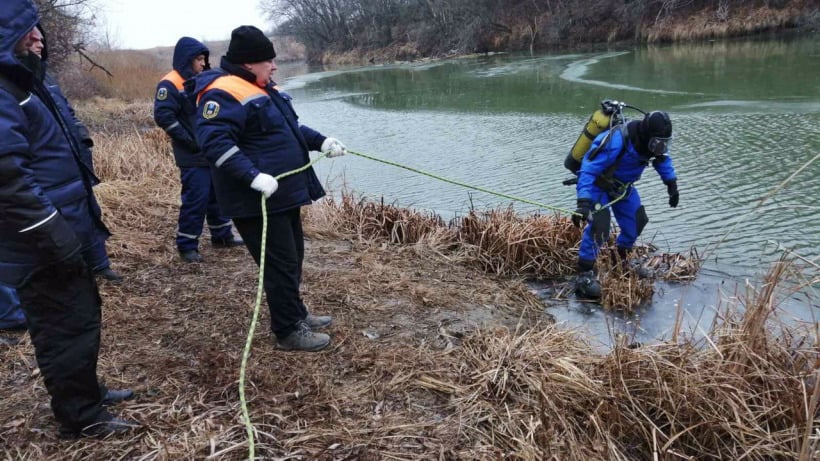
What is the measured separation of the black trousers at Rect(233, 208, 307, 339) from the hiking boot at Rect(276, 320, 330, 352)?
0.10 feet

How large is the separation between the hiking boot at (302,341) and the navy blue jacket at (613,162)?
2.55m

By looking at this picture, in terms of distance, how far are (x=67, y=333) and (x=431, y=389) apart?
5.55 ft

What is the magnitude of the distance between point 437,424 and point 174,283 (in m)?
2.67

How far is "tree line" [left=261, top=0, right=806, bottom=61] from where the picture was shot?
87.5ft

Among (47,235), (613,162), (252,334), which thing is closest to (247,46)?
(47,235)

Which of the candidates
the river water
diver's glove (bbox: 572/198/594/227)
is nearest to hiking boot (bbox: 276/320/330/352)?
the river water

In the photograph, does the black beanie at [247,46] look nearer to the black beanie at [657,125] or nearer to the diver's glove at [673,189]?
the black beanie at [657,125]

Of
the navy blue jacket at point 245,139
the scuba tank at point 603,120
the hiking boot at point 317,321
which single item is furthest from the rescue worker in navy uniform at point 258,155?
the scuba tank at point 603,120

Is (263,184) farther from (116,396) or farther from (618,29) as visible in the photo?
(618,29)

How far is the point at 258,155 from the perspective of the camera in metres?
2.90

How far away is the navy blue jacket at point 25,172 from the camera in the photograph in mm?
2000

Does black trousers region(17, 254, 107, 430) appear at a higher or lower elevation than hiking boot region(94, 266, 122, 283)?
higher

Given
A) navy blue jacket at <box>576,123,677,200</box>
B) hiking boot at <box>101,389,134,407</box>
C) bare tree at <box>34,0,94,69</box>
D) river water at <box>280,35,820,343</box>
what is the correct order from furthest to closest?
bare tree at <box>34,0,94,69</box>, river water at <box>280,35,820,343</box>, navy blue jacket at <box>576,123,677,200</box>, hiking boot at <box>101,389,134,407</box>

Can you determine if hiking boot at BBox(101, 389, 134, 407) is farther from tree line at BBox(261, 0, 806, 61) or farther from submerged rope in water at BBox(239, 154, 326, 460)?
tree line at BBox(261, 0, 806, 61)
